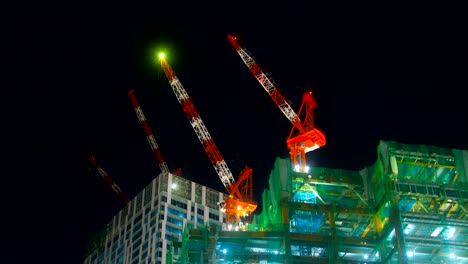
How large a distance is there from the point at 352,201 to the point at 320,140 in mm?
40486

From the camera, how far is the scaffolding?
3492 inches

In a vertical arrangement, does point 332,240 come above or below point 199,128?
below

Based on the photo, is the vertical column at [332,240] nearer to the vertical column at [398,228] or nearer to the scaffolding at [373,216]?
the scaffolding at [373,216]

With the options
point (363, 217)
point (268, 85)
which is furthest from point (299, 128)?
point (363, 217)

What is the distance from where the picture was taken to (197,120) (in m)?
199

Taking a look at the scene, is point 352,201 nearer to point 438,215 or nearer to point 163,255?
point 438,215

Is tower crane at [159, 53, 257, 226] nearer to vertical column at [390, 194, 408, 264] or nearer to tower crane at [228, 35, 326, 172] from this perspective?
tower crane at [228, 35, 326, 172]

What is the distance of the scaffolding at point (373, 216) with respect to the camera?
88.7m

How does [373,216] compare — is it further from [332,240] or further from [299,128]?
[299,128]

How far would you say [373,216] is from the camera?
9494 cm

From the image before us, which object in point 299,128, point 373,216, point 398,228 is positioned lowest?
point 398,228

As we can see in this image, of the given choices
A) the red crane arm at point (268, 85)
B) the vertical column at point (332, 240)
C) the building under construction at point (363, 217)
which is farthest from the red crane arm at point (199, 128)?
the vertical column at point (332, 240)

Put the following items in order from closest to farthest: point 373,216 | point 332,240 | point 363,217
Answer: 1. point 332,240
2. point 373,216
3. point 363,217

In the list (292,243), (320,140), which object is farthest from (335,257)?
(320,140)
